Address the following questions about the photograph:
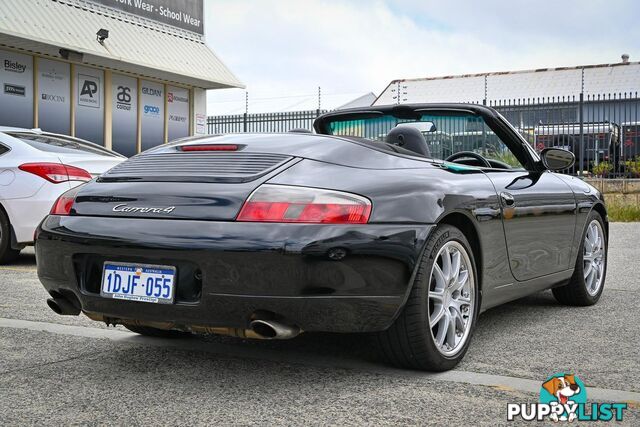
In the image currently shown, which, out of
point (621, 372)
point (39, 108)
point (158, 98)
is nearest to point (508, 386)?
point (621, 372)

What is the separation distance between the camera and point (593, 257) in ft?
18.3

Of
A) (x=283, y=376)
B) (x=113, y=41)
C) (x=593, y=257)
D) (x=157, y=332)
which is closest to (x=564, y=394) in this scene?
(x=283, y=376)

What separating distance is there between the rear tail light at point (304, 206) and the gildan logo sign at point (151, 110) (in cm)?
1610

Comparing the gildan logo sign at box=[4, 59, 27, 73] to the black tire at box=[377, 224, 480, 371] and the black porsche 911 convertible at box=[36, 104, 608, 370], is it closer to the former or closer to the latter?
the black porsche 911 convertible at box=[36, 104, 608, 370]

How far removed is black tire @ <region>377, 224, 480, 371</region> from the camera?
131 inches

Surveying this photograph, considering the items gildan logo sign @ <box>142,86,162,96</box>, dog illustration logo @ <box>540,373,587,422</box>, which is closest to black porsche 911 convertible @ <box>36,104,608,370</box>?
dog illustration logo @ <box>540,373,587,422</box>

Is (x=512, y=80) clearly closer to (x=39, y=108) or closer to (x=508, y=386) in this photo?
(x=39, y=108)

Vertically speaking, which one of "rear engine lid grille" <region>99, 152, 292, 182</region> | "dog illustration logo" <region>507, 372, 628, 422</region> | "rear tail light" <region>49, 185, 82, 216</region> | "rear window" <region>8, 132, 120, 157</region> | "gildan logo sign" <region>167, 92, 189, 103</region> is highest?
"gildan logo sign" <region>167, 92, 189, 103</region>

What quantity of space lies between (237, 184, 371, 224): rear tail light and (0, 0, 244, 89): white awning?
1185 centimetres

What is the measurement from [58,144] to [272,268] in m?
5.03

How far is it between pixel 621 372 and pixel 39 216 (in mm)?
5223

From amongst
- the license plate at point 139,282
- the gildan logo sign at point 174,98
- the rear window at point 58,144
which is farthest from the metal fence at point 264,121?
the license plate at point 139,282

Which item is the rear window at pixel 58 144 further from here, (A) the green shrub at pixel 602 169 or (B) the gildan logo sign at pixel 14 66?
(A) the green shrub at pixel 602 169

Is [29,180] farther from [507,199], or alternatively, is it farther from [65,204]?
[507,199]
